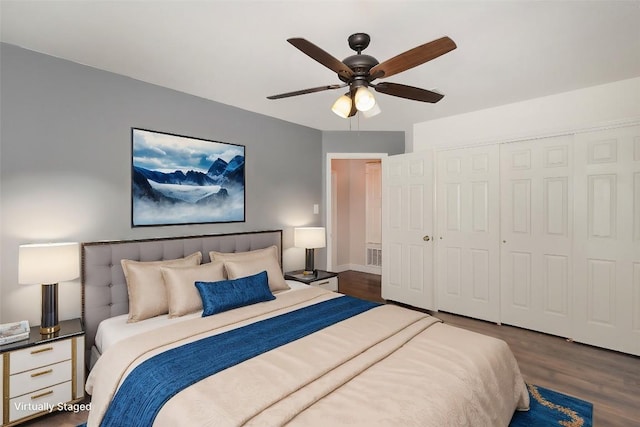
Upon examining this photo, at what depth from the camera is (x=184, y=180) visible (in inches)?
123

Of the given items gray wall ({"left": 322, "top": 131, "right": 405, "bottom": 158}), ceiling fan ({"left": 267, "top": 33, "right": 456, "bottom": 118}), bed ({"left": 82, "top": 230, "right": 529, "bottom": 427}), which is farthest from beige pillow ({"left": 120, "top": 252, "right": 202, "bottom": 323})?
gray wall ({"left": 322, "top": 131, "right": 405, "bottom": 158})

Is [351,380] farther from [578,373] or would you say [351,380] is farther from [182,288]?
[578,373]

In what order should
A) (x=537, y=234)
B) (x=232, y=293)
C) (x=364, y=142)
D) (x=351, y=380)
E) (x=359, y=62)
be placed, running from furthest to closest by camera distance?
1. (x=364, y=142)
2. (x=537, y=234)
3. (x=232, y=293)
4. (x=359, y=62)
5. (x=351, y=380)

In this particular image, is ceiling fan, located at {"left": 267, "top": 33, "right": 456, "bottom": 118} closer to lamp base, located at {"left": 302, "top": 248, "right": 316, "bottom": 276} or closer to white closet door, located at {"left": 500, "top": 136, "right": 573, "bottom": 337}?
white closet door, located at {"left": 500, "top": 136, "right": 573, "bottom": 337}

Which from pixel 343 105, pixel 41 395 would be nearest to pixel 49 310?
pixel 41 395

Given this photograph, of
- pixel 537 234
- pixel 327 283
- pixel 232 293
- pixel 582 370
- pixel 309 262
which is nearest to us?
pixel 232 293

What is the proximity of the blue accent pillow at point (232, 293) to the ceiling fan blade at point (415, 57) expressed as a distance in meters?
1.80

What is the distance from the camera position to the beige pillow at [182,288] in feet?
7.89

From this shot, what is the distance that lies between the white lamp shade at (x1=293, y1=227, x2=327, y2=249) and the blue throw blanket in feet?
5.23

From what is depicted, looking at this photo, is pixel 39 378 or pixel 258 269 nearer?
pixel 39 378

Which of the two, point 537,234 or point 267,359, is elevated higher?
point 537,234

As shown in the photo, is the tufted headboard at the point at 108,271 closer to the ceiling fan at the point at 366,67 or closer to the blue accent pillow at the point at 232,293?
the blue accent pillow at the point at 232,293

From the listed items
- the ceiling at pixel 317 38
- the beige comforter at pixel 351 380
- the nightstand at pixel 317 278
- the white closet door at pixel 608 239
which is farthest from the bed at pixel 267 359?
the white closet door at pixel 608 239

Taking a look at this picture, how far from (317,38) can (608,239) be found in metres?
3.15
